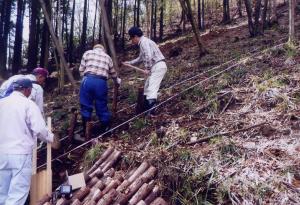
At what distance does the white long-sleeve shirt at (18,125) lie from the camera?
14.1ft

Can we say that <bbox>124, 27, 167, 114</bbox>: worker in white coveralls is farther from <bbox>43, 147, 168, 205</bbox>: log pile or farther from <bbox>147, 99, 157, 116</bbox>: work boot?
<bbox>43, 147, 168, 205</bbox>: log pile

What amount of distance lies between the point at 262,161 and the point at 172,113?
254cm

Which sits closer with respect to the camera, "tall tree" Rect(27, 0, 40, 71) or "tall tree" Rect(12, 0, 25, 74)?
"tall tree" Rect(27, 0, 40, 71)

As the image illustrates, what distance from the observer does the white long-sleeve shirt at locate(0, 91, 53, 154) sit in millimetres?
4309

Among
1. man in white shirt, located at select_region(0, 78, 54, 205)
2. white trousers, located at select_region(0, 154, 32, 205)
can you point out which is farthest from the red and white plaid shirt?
white trousers, located at select_region(0, 154, 32, 205)

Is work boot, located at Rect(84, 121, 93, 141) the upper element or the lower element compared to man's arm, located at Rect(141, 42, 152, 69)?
lower

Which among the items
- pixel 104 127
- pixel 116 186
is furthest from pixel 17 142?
pixel 104 127

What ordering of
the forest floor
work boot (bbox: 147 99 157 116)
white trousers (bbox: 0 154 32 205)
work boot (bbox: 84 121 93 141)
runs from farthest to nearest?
work boot (bbox: 147 99 157 116) → work boot (bbox: 84 121 93 141) → white trousers (bbox: 0 154 32 205) → the forest floor

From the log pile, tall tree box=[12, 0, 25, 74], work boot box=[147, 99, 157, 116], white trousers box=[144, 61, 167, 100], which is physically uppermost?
tall tree box=[12, 0, 25, 74]

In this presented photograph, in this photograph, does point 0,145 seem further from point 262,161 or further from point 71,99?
point 71,99

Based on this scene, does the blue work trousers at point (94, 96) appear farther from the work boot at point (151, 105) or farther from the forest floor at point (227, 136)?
the work boot at point (151, 105)

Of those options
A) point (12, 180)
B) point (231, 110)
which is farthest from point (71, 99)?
point (12, 180)

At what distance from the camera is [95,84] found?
6141mm

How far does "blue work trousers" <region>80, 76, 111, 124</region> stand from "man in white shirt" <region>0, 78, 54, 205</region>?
1.73 meters
